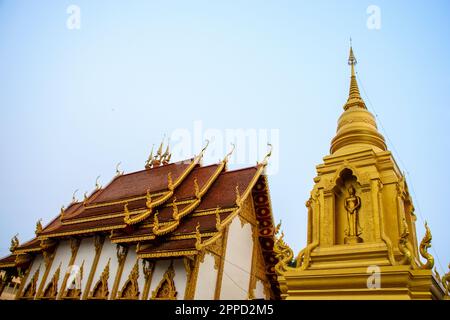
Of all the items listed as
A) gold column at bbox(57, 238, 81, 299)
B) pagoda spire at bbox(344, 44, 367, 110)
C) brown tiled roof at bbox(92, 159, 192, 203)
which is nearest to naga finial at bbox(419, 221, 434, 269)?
pagoda spire at bbox(344, 44, 367, 110)

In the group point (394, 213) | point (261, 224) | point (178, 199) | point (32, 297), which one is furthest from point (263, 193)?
point (32, 297)

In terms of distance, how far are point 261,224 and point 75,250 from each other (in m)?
7.20

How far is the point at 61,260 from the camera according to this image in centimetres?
1349

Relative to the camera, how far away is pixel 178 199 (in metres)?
12.2

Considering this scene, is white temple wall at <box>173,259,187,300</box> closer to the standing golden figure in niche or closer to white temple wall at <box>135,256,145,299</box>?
white temple wall at <box>135,256,145,299</box>

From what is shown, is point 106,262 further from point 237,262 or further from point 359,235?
point 359,235

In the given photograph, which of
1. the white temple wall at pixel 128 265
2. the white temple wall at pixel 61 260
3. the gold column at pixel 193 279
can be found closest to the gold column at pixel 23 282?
the white temple wall at pixel 61 260

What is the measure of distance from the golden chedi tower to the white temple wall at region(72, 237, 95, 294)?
941 centimetres

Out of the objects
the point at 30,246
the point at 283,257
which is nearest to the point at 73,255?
the point at 30,246

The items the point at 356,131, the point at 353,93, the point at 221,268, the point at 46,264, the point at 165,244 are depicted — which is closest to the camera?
the point at 356,131

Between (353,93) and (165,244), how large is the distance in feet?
21.1

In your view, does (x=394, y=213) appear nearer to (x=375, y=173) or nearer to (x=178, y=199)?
(x=375, y=173)

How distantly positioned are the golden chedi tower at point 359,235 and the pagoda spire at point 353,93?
47cm

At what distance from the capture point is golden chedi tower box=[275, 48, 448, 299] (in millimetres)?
3951
